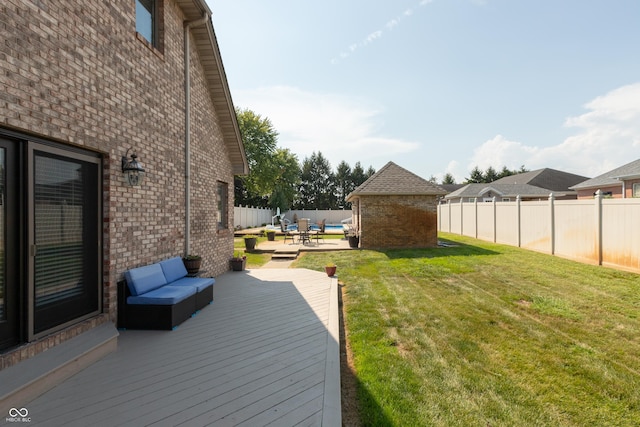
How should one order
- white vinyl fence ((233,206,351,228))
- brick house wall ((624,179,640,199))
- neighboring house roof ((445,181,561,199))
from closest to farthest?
brick house wall ((624,179,640,199)), white vinyl fence ((233,206,351,228)), neighboring house roof ((445,181,561,199))

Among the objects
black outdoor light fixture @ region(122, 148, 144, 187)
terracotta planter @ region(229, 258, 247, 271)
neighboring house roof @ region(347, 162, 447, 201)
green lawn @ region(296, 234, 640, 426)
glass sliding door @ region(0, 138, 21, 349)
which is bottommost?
green lawn @ region(296, 234, 640, 426)

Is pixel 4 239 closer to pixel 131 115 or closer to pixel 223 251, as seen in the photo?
pixel 131 115

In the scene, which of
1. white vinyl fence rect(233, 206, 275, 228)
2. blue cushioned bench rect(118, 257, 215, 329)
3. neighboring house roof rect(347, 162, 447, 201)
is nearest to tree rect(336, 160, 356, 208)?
white vinyl fence rect(233, 206, 275, 228)

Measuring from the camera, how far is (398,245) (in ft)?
48.2

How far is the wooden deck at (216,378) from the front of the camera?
246 centimetres

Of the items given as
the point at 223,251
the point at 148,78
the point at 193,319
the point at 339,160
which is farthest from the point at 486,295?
the point at 339,160

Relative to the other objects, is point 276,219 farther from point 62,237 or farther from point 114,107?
point 62,237

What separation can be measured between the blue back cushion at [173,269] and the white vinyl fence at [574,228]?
39.1ft

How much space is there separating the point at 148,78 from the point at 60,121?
226cm

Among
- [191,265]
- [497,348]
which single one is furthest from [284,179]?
[497,348]

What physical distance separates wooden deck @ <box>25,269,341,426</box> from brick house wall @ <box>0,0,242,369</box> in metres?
0.82

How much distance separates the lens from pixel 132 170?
183 inches

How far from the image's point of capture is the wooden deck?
246 cm

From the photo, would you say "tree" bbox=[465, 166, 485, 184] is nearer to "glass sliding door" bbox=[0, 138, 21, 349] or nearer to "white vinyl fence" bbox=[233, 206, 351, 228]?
"white vinyl fence" bbox=[233, 206, 351, 228]
